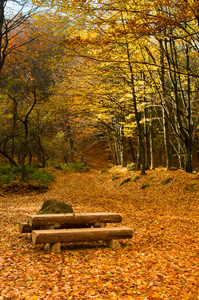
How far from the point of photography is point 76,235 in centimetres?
412

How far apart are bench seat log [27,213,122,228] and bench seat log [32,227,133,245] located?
28cm

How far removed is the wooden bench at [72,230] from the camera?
400 cm

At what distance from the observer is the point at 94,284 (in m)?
3.19

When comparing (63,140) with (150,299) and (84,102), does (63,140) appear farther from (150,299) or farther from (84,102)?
(150,299)

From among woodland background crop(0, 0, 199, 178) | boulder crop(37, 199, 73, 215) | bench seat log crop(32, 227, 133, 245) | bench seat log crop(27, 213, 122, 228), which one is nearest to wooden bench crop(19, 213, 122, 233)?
bench seat log crop(27, 213, 122, 228)

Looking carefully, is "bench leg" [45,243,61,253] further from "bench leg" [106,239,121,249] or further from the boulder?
the boulder

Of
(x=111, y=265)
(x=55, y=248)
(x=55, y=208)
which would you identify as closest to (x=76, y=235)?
(x=55, y=248)

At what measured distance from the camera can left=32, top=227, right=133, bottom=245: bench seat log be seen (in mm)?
3941

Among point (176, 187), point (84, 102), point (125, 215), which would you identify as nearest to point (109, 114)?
point (84, 102)

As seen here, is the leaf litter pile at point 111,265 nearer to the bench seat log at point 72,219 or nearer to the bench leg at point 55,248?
the bench leg at point 55,248

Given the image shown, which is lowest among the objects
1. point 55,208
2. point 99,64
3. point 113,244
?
point 113,244

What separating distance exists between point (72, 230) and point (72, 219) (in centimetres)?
36

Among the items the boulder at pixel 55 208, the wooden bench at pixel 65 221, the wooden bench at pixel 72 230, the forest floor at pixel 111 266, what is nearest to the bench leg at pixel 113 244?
the wooden bench at pixel 72 230

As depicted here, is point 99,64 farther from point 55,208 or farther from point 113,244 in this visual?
point 113,244
